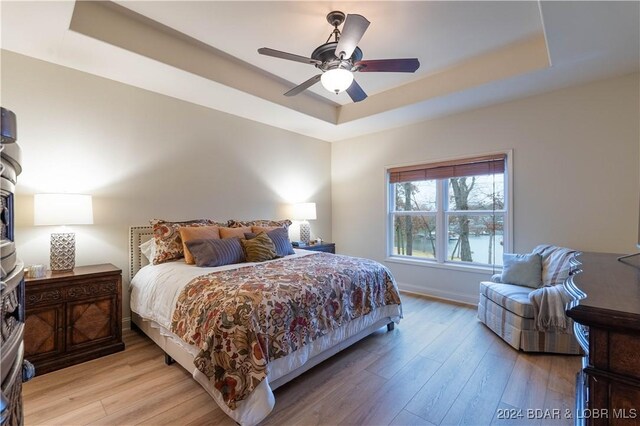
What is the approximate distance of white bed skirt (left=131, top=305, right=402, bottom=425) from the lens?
1.62m

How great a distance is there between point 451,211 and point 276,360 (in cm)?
321

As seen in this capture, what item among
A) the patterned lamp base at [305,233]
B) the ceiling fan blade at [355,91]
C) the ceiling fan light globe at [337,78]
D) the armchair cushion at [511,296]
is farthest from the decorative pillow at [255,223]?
the armchair cushion at [511,296]

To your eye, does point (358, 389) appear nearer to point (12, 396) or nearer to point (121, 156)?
point (12, 396)

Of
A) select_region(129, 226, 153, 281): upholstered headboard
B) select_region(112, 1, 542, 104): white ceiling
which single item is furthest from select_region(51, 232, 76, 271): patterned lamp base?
select_region(112, 1, 542, 104): white ceiling

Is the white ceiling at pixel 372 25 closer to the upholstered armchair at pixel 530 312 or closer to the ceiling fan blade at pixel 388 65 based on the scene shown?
the ceiling fan blade at pixel 388 65

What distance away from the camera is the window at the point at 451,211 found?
11.9ft

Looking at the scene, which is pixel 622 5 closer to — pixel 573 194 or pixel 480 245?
pixel 573 194

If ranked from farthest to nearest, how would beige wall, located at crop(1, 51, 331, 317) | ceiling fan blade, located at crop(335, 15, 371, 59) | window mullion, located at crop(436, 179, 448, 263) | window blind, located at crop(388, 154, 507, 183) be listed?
1. window mullion, located at crop(436, 179, 448, 263)
2. window blind, located at crop(388, 154, 507, 183)
3. beige wall, located at crop(1, 51, 331, 317)
4. ceiling fan blade, located at crop(335, 15, 371, 59)

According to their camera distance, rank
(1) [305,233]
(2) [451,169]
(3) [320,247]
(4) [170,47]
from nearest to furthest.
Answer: (4) [170,47]
(2) [451,169]
(3) [320,247]
(1) [305,233]

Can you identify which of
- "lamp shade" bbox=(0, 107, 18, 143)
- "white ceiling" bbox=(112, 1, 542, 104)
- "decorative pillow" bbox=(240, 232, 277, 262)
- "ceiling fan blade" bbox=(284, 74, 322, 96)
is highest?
"white ceiling" bbox=(112, 1, 542, 104)

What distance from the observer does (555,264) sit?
274 centimetres

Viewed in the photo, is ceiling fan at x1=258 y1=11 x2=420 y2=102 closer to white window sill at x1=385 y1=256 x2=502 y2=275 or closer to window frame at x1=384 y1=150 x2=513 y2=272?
window frame at x1=384 y1=150 x2=513 y2=272

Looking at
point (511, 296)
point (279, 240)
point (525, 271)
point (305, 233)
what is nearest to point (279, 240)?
point (279, 240)

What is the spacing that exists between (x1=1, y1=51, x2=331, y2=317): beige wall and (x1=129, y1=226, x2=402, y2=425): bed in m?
0.37
